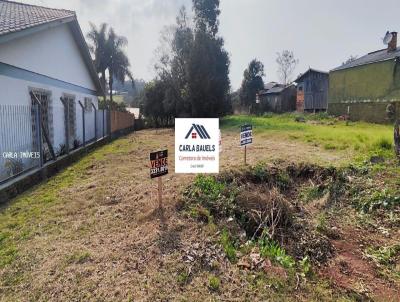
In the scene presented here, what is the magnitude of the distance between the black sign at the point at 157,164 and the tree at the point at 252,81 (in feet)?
130

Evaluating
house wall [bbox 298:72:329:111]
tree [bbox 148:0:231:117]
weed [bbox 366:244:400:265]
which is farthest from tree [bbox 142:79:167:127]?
weed [bbox 366:244:400:265]

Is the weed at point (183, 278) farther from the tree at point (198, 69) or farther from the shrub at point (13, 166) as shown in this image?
the tree at point (198, 69)

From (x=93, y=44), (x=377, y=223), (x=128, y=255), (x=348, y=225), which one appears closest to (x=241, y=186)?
(x=348, y=225)

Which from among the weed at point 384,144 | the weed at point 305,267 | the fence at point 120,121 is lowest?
the weed at point 305,267

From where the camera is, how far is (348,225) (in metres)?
5.05

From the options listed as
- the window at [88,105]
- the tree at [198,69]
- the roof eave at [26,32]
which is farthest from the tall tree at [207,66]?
the roof eave at [26,32]

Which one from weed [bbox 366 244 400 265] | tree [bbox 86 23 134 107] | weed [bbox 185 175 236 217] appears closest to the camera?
weed [bbox 366 244 400 265]

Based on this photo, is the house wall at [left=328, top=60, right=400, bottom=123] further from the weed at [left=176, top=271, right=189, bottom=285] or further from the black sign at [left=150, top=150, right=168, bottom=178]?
the weed at [left=176, top=271, right=189, bottom=285]

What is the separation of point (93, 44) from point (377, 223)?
32.8 meters

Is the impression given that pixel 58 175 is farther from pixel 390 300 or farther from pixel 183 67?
pixel 183 67

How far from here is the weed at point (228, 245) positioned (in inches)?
144

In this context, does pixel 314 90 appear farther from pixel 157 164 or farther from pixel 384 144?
pixel 157 164

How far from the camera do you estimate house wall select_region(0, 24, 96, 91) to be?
838 centimetres

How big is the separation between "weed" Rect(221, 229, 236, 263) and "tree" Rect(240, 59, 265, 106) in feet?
132
